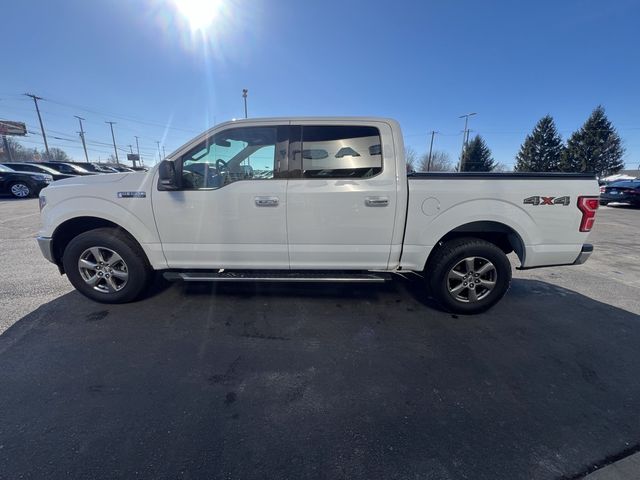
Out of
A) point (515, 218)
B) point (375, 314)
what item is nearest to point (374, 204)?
point (375, 314)

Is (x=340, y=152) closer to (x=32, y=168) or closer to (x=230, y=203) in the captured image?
(x=230, y=203)

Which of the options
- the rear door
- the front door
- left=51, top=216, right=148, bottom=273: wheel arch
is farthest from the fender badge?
the rear door

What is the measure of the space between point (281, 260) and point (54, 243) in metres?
2.76

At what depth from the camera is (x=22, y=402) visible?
2062 mm

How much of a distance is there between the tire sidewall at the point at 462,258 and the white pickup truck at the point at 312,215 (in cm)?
1

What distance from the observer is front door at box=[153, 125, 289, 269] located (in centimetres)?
311

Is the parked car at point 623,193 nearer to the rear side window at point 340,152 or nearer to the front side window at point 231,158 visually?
the rear side window at point 340,152

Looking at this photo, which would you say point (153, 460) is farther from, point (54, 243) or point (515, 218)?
point (515, 218)

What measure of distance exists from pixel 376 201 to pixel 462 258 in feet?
4.07

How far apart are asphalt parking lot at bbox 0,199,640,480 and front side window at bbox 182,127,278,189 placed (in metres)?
1.54

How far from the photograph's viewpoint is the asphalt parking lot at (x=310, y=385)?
171cm

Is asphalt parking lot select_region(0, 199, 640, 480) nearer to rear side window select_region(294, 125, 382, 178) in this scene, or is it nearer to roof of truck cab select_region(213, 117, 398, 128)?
rear side window select_region(294, 125, 382, 178)

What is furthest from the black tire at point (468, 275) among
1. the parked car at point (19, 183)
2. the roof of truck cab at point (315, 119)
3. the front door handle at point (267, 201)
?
the parked car at point (19, 183)

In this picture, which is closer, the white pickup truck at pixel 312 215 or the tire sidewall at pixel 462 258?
the white pickup truck at pixel 312 215
